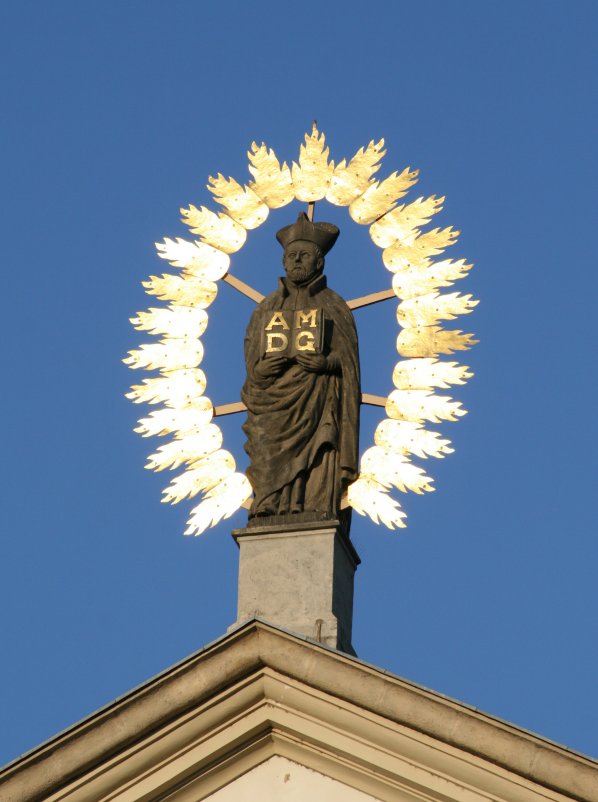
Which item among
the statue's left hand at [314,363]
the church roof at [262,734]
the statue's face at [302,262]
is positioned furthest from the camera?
the statue's face at [302,262]

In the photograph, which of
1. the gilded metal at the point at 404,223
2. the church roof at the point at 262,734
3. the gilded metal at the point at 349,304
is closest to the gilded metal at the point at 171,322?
the gilded metal at the point at 349,304

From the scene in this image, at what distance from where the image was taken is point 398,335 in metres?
22.9

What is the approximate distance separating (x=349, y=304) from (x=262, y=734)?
4507 mm

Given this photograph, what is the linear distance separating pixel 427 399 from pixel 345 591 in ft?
5.63

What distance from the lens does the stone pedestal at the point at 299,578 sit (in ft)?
71.5

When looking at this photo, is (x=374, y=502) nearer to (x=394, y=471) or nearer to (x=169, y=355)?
(x=394, y=471)

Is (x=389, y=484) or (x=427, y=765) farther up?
(x=389, y=484)

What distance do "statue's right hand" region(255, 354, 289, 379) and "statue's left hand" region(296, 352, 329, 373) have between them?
0.50 ft

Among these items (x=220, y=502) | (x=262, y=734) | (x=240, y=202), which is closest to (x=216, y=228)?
(x=240, y=202)

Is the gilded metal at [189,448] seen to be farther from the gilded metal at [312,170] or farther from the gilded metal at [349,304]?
the gilded metal at [312,170]

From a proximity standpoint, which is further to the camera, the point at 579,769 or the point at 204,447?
the point at 204,447

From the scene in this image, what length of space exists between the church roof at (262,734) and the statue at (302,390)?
213 centimetres

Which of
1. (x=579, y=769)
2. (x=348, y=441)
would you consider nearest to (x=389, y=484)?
(x=348, y=441)

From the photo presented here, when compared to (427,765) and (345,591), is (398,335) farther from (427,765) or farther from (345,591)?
(427,765)
